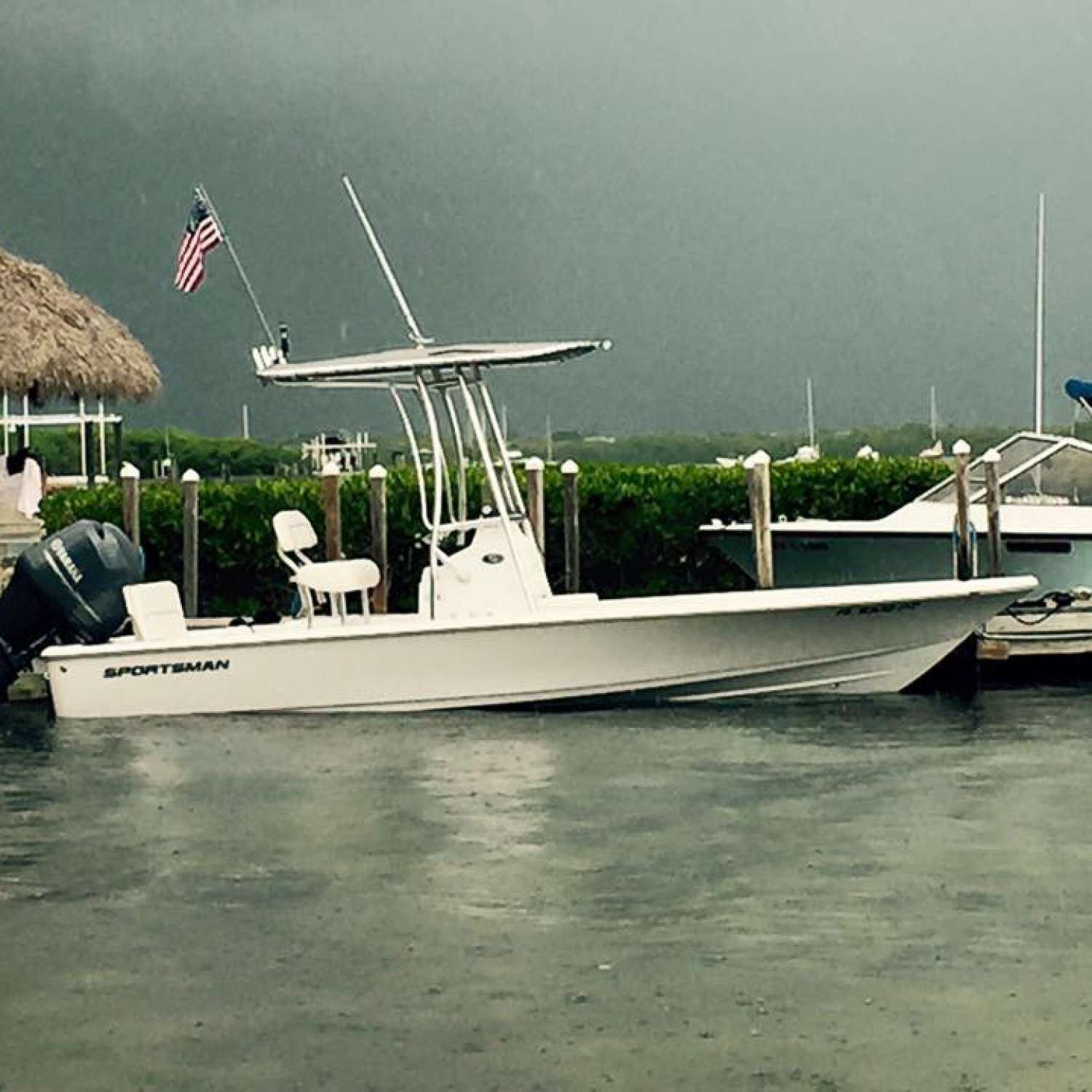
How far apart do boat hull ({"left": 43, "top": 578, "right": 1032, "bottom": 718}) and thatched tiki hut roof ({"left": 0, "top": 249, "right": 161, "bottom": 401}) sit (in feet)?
31.7

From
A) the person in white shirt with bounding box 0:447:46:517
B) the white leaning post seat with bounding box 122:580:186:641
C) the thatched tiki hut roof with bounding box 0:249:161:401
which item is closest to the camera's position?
the white leaning post seat with bounding box 122:580:186:641

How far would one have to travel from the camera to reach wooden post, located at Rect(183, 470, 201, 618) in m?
27.7

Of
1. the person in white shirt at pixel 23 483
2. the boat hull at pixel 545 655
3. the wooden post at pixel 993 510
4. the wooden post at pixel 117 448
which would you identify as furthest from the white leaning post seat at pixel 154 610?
the wooden post at pixel 117 448

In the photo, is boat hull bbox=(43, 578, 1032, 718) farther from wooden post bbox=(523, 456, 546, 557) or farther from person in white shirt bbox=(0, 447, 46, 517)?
person in white shirt bbox=(0, 447, 46, 517)

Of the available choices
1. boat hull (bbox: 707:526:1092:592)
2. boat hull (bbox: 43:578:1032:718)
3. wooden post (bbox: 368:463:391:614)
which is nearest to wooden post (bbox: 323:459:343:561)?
wooden post (bbox: 368:463:391:614)

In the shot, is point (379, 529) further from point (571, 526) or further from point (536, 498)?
point (571, 526)

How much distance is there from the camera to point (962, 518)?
27125mm

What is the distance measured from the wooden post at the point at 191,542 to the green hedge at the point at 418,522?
1.99 m

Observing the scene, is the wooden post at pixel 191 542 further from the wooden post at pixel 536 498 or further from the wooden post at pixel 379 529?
the wooden post at pixel 536 498

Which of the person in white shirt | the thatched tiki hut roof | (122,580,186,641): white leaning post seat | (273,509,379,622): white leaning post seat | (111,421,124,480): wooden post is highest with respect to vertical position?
the thatched tiki hut roof

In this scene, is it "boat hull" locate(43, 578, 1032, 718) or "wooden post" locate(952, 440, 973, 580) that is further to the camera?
"wooden post" locate(952, 440, 973, 580)

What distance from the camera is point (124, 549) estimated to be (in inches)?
918

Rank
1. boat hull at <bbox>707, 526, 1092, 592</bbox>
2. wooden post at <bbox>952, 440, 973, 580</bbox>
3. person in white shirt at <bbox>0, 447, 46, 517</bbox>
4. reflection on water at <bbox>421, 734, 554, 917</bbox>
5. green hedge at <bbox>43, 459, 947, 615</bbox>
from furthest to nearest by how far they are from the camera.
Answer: person in white shirt at <bbox>0, 447, 46, 517</bbox> → green hedge at <bbox>43, 459, 947, 615</bbox> → boat hull at <bbox>707, 526, 1092, 592</bbox> → wooden post at <bbox>952, 440, 973, 580</bbox> → reflection on water at <bbox>421, 734, 554, 917</bbox>

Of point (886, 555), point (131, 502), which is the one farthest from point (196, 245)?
point (886, 555)
